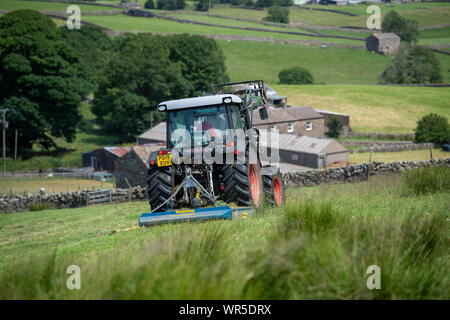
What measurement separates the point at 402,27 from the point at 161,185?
98.5 m

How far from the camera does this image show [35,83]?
147ft

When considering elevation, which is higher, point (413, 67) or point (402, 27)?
point (402, 27)

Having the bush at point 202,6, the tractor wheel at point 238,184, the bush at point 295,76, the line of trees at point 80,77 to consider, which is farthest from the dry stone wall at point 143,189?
the bush at point 202,6

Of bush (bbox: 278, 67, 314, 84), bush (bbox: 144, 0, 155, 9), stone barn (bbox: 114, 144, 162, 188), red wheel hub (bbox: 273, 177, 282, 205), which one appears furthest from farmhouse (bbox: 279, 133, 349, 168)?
bush (bbox: 144, 0, 155, 9)

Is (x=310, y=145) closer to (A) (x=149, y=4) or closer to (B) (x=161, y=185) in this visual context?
(B) (x=161, y=185)

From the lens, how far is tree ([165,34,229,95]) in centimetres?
6397

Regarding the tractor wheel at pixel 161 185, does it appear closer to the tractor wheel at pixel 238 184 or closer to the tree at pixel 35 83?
the tractor wheel at pixel 238 184

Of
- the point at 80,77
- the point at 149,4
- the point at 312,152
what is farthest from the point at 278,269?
the point at 149,4

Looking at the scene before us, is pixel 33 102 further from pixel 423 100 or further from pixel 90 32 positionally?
pixel 423 100

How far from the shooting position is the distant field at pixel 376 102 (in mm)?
60812

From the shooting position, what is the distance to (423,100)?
67.3 metres

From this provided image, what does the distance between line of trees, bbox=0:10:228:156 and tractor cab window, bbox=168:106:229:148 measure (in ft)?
122

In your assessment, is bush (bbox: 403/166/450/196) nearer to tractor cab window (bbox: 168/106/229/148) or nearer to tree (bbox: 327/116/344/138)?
tractor cab window (bbox: 168/106/229/148)
